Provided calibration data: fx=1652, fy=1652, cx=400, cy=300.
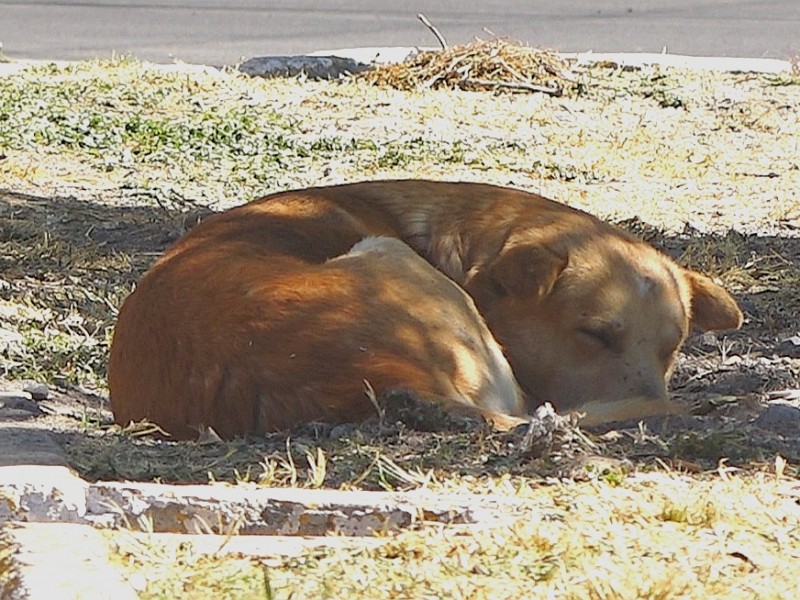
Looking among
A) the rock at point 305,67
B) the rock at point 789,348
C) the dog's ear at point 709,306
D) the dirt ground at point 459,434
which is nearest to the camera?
the dirt ground at point 459,434

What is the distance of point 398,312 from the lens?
16.5ft

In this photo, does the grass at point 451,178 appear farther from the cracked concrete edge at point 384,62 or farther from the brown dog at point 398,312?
the cracked concrete edge at point 384,62

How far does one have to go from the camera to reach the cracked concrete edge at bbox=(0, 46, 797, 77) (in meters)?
13.1

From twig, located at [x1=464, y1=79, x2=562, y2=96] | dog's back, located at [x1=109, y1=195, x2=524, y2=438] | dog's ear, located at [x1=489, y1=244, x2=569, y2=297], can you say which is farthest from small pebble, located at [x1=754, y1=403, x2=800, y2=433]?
twig, located at [x1=464, y1=79, x2=562, y2=96]

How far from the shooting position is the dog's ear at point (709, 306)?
19.5ft

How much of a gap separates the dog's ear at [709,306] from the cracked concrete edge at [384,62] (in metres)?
7.36

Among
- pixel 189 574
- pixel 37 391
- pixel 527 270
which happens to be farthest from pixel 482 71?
pixel 189 574

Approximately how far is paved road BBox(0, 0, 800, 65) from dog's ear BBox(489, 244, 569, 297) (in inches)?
387

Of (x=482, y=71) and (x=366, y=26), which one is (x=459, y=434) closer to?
(x=482, y=71)

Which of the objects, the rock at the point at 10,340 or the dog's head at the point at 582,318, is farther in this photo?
the rock at the point at 10,340

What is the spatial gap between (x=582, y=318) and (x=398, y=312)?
2.78 ft

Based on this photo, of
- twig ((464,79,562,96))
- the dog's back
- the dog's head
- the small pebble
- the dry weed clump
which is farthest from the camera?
the dry weed clump

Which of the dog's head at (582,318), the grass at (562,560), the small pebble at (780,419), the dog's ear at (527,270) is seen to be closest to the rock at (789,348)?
the dog's head at (582,318)

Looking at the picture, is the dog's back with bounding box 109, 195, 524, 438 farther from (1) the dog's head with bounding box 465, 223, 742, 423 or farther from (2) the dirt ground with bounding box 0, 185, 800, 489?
(1) the dog's head with bounding box 465, 223, 742, 423
